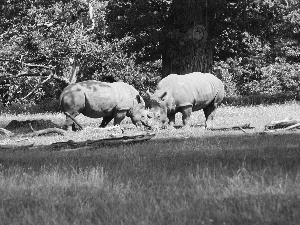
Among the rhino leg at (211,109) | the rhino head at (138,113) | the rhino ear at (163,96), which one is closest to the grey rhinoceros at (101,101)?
the rhino head at (138,113)

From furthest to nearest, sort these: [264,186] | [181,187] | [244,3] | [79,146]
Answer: [244,3] < [79,146] < [181,187] < [264,186]

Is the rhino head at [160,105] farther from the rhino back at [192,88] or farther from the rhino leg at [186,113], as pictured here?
the rhino leg at [186,113]

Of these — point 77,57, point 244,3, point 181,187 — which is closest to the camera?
point 181,187

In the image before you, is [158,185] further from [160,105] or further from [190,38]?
[190,38]

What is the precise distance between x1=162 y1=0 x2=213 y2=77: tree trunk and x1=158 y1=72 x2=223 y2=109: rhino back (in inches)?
298

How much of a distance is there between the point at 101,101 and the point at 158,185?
9.41 metres

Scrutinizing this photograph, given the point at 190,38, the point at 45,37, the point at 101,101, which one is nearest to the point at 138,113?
the point at 101,101

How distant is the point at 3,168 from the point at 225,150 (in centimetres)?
372

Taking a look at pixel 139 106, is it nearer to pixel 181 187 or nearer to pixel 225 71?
pixel 181 187

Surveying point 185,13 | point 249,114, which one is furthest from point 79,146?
point 185,13

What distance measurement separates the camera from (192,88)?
1530 centimetres

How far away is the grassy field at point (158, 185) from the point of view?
16.8 feet

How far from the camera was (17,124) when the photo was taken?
18.6 metres

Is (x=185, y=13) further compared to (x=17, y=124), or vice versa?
(x=185, y=13)
